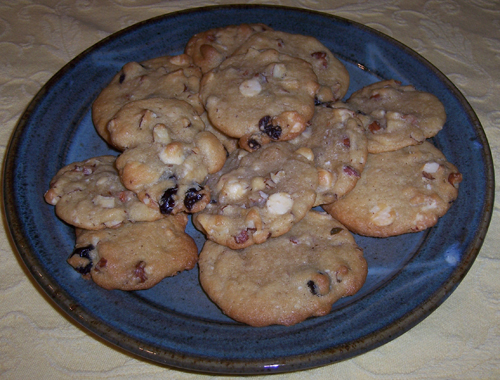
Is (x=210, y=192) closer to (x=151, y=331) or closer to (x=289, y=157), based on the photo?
(x=289, y=157)

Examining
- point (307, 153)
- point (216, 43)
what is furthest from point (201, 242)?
point (216, 43)

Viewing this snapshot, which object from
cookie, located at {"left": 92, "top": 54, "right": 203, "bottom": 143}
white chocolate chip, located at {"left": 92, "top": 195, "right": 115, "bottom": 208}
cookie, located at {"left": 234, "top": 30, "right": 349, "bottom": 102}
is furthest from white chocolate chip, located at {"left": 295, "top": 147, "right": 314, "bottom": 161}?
white chocolate chip, located at {"left": 92, "top": 195, "right": 115, "bottom": 208}

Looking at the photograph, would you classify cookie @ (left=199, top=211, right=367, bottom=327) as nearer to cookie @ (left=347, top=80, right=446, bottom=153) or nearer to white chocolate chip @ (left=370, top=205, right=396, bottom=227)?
white chocolate chip @ (left=370, top=205, right=396, bottom=227)

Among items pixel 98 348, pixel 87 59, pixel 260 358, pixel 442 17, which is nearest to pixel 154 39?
pixel 87 59

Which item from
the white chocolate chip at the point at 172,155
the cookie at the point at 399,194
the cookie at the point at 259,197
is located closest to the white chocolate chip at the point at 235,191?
the cookie at the point at 259,197

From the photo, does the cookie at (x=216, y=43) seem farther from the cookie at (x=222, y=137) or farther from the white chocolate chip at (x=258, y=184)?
the white chocolate chip at (x=258, y=184)
